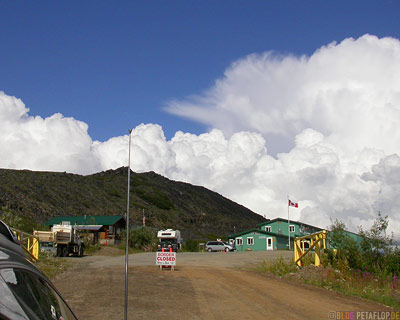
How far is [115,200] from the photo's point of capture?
96688 mm

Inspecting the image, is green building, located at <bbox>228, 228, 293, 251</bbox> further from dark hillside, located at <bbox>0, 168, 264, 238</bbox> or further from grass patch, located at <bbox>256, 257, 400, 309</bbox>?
grass patch, located at <bbox>256, 257, 400, 309</bbox>

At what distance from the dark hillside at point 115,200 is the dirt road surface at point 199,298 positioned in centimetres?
4329

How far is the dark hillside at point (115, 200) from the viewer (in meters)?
67.9

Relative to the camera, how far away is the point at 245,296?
47.6 ft

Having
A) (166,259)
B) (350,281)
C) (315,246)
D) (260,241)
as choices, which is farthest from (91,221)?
(350,281)

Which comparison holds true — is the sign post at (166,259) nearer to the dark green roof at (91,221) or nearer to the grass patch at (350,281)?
the grass patch at (350,281)

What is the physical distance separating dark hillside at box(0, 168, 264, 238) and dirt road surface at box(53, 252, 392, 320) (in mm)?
43291

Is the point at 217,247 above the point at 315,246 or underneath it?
underneath

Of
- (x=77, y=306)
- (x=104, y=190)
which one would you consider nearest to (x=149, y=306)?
(x=77, y=306)

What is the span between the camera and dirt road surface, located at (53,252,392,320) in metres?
11.7

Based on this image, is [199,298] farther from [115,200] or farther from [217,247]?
[115,200]

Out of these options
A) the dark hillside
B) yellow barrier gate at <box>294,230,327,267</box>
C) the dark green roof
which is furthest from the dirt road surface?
the dark hillside

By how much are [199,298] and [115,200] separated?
8479 cm
